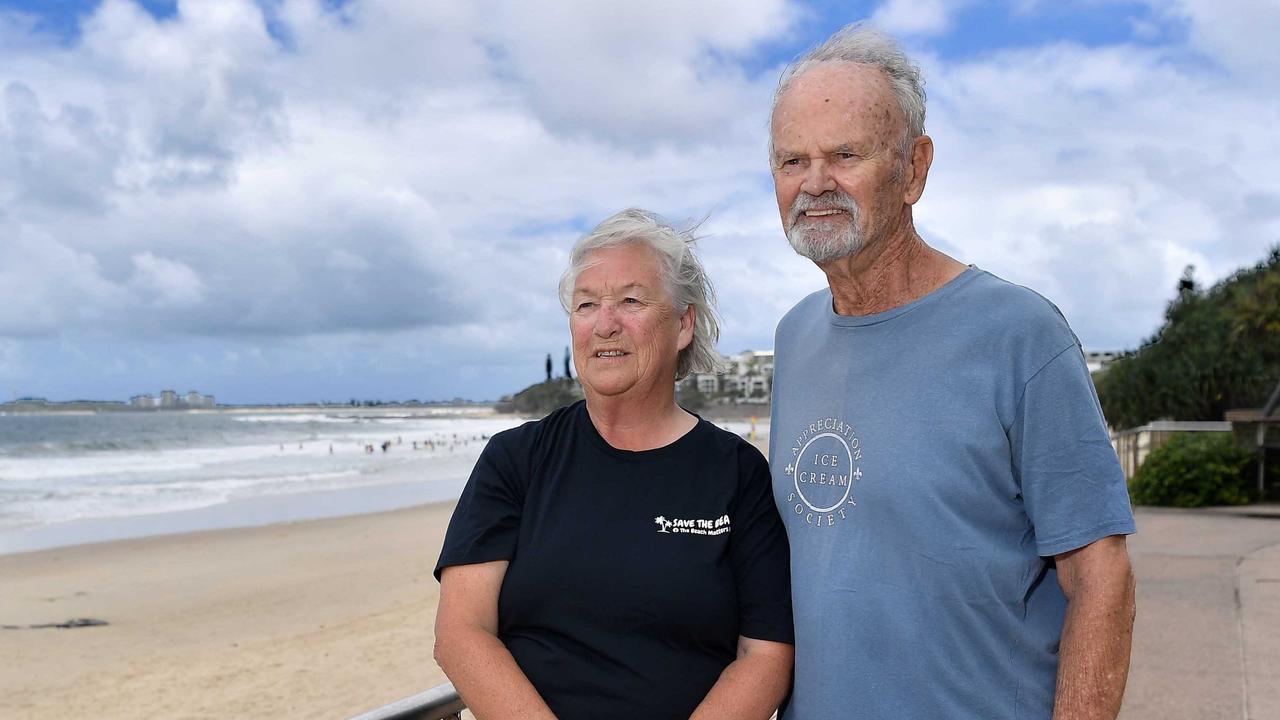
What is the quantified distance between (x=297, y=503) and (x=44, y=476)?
45.3 feet

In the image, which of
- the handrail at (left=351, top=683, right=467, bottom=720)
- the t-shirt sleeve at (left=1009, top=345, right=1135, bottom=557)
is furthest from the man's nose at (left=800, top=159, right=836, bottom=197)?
the handrail at (left=351, top=683, right=467, bottom=720)

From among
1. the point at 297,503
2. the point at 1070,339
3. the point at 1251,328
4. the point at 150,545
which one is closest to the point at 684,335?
the point at 1070,339

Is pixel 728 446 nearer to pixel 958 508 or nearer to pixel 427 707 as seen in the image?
pixel 958 508

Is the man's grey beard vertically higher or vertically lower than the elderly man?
higher

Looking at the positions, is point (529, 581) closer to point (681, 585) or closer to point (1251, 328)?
point (681, 585)

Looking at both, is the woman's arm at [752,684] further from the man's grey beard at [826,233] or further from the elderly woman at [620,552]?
the man's grey beard at [826,233]

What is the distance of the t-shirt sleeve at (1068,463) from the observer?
1.68 metres

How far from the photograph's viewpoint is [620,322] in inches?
84.4

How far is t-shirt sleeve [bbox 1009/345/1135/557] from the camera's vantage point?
66.0 inches

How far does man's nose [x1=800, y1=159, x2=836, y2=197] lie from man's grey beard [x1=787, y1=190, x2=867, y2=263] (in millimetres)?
10

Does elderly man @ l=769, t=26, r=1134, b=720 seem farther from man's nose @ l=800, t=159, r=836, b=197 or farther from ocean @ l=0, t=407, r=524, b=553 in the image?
ocean @ l=0, t=407, r=524, b=553

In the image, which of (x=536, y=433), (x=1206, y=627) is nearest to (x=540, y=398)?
(x=1206, y=627)

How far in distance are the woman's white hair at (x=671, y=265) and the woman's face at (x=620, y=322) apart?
0.07 ft

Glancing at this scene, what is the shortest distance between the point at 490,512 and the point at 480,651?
273 millimetres
